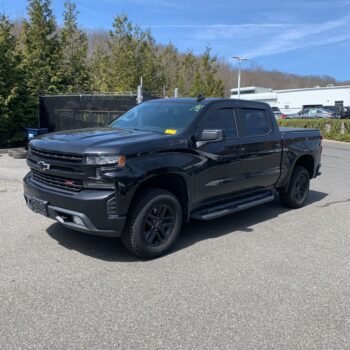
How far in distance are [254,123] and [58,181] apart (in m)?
3.20

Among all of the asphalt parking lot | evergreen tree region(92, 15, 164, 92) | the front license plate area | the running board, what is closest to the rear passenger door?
the running board

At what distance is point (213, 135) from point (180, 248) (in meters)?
1.48

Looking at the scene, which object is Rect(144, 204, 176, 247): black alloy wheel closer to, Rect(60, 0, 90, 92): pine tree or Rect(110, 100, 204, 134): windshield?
Rect(110, 100, 204, 134): windshield

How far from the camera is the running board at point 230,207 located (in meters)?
5.43

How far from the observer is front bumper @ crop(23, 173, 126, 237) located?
4.34 meters

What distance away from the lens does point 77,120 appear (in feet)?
49.3

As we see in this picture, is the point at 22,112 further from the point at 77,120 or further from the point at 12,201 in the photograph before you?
the point at 12,201

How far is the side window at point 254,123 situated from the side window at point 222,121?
0.26 meters

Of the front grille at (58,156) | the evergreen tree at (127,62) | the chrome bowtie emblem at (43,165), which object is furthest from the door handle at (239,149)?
the evergreen tree at (127,62)

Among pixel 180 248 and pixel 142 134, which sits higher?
pixel 142 134

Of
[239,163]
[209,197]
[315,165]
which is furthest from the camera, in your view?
[315,165]

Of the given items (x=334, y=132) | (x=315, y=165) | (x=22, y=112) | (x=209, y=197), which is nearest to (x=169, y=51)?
(x=334, y=132)

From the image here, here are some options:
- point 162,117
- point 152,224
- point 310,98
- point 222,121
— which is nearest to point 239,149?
point 222,121

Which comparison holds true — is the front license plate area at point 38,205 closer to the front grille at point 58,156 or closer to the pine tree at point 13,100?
the front grille at point 58,156
